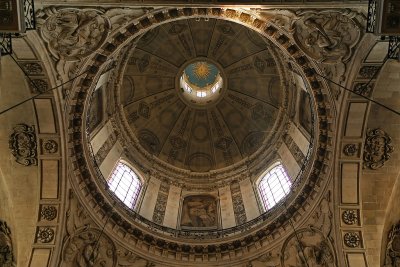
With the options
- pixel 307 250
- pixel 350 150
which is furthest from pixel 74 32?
pixel 307 250

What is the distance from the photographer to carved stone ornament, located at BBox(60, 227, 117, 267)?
19.3 m

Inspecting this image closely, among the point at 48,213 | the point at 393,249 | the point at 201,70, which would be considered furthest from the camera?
the point at 201,70

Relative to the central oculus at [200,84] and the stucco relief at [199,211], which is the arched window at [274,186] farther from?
the central oculus at [200,84]

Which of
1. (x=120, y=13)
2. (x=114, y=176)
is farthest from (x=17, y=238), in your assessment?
(x=120, y=13)

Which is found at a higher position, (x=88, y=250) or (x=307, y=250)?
(x=88, y=250)

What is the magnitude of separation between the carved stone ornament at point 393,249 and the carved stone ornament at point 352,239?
3.71 ft

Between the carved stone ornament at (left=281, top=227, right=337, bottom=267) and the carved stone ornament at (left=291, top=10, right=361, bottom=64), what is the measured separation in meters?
7.20

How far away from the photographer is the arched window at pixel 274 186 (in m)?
22.7

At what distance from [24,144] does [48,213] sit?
2.88 meters

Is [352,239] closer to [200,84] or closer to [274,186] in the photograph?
[274,186]

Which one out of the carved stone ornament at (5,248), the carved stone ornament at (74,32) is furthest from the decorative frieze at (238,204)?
the carved stone ornament at (74,32)

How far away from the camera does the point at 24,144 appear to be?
18781 millimetres

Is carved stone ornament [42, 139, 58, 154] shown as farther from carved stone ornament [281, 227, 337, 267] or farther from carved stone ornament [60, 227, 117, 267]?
carved stone ornament [281, 227, 337, 267]

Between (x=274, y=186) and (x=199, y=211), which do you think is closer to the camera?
(x=274, y=186)
